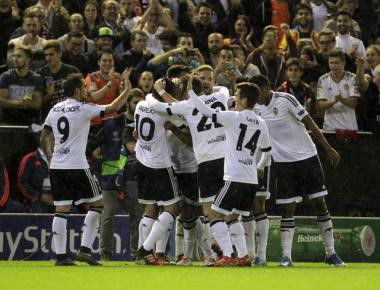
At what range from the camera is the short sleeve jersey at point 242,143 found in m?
15.9

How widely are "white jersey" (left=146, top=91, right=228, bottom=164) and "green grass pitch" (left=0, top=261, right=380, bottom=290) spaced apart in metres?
1.55

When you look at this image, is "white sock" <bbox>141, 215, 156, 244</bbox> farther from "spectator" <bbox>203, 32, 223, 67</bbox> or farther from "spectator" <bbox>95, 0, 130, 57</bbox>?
"spectator" <bbox>95, 0, 130, 57</bbox>

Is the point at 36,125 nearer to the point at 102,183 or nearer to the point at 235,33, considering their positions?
the point at 102,183

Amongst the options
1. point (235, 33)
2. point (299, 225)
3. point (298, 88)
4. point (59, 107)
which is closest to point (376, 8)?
point (235, 33)

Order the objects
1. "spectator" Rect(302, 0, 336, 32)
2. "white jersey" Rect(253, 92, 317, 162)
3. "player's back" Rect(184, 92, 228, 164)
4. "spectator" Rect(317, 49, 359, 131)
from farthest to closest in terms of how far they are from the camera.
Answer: "spectator" Rect(302, 0, 336, 32)
"spectator" Rect(317, 49, 359, 131)
"white jersey" Rect(253, 92, 317, 162)
"player's back" Rect(184, 92, 228, 164)

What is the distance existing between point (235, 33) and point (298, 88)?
2.91 meters

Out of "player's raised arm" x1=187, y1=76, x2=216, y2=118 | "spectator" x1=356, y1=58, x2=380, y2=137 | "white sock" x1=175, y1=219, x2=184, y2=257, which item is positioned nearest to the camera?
"player's raised arm" x1=187, y1=76, x2=216, y2=118

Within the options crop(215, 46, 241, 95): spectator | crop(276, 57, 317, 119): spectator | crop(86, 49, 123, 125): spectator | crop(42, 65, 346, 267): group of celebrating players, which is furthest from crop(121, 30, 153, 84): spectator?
crop(42, 65, 346, 267): group of celebrating players

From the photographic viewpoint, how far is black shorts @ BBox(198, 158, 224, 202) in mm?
16625

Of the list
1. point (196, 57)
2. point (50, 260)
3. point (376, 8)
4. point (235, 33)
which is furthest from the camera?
point (376, 8)

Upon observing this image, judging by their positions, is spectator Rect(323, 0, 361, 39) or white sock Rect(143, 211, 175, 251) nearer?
white sock Rect(143, 211, 175, 251)

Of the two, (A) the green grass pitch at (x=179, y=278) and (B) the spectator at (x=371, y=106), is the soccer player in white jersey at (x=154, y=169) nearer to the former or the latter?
(A) the green grass pitch at (x=179, y=278)

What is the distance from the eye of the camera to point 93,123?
797 inches

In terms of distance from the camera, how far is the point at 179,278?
13.8 metres
